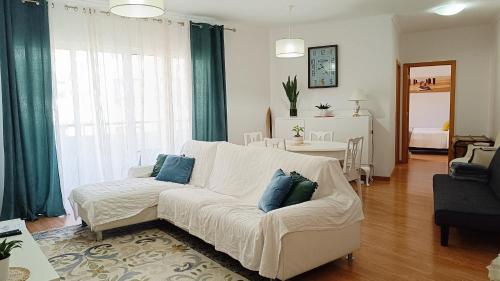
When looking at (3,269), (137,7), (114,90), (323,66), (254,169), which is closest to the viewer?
(3,269)

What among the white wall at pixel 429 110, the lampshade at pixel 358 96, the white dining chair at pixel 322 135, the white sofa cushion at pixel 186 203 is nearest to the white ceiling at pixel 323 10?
the lampshade at pixel 358 96

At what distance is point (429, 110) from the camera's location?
9.84m

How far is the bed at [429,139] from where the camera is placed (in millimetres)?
8570

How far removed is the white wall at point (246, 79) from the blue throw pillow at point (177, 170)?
2.26 meters

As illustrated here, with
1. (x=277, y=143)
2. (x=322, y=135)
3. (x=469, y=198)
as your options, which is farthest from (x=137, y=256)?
(x=322, y=135)

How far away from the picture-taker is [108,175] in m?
4.66

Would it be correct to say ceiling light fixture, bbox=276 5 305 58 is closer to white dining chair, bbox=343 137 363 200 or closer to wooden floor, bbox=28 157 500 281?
white dining chair, bbox=343 137 363 200

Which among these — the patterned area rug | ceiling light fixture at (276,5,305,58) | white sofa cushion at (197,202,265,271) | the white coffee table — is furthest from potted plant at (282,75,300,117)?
the white coffee table

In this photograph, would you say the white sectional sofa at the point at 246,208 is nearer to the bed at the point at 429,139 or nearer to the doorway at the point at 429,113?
the doorway at the point at 429,113

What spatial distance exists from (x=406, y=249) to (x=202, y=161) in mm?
2153

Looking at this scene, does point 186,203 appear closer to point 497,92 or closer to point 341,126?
point 341,126

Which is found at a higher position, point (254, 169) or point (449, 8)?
point (449, 8)

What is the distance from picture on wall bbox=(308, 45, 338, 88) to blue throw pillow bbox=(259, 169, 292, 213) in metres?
3.75

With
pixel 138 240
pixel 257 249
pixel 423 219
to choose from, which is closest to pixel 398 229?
pixel 423 219
